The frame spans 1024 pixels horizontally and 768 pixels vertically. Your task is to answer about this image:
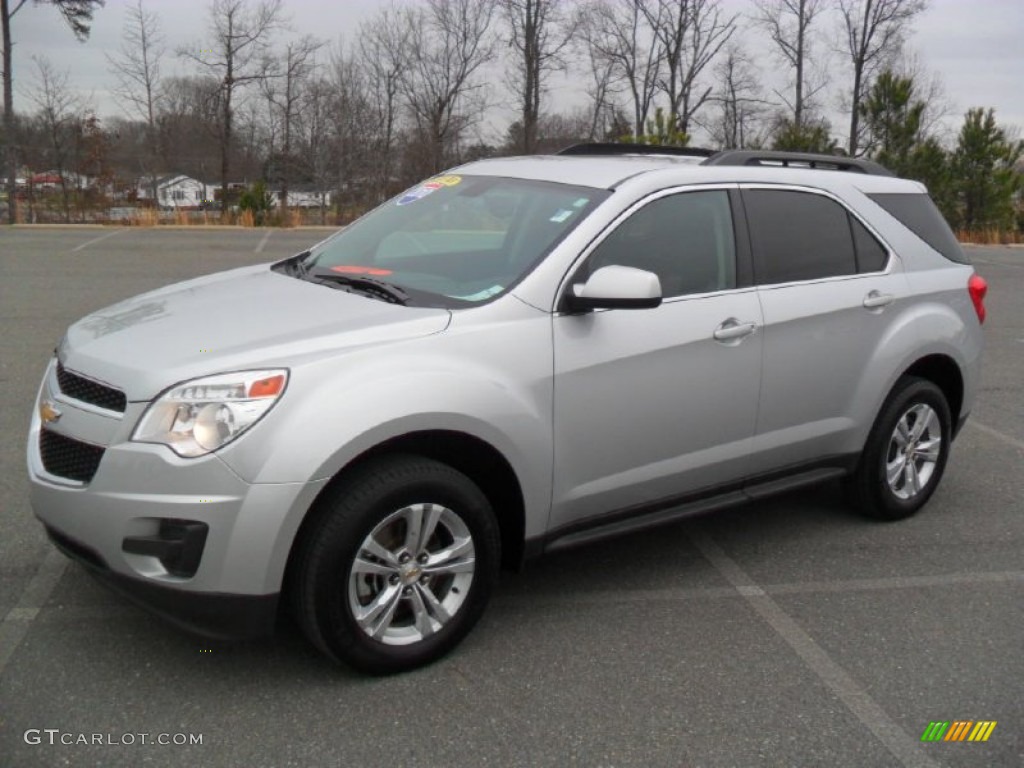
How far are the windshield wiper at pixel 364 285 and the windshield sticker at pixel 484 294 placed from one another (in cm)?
22

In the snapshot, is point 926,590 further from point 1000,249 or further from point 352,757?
point 1000,249

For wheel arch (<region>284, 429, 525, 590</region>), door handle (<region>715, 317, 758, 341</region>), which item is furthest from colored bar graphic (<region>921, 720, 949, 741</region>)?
door handle (<region>715, 317, 758, 341</region>)

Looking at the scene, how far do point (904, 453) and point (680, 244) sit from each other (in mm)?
1830

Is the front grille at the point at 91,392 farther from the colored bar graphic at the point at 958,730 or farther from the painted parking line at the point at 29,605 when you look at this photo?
the colored bar graphic at the point at 958,730

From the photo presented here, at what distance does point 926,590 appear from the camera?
165 inches

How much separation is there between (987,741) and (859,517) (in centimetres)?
203

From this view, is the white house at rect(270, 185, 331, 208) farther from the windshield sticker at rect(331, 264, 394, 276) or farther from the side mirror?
the side mirror

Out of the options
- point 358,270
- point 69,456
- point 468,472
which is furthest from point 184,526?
point 358,270

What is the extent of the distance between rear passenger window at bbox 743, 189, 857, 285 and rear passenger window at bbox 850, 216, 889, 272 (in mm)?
38

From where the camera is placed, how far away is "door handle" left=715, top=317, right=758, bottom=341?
3953mm

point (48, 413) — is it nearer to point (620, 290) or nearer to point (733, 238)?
point (620, 290)

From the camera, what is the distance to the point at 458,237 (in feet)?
13.9

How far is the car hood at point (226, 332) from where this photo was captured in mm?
3047

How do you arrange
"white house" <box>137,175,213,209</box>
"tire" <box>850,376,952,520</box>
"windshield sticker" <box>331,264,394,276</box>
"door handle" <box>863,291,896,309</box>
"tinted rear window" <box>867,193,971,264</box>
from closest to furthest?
"windshield sticker" <box>331,264,394,276</box>
"door handle" <box>863,291,896,309</box>
"tire" <box>850,376,952,520</box>
"tinted rear window" <box>867,193,971,264</box>
"white house" <box>137,175,213,209</box>
